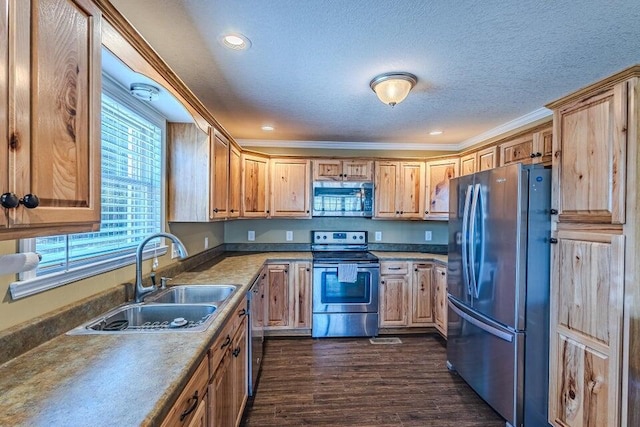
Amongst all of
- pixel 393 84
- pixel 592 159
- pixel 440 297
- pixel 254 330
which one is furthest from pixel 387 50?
pixel 440 297

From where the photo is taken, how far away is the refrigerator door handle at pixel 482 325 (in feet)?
6.60

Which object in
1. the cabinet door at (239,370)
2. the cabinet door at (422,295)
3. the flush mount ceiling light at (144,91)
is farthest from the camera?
the cabinet door at (422,295)

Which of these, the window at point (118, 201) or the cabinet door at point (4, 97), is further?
the window at point (118, 201)

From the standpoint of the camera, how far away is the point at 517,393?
6.45 ft

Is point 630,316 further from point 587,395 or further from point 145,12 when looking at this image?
point 145,12

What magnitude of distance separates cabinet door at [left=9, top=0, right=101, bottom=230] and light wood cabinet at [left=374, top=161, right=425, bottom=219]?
3.21m

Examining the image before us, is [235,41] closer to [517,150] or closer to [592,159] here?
[592,159]

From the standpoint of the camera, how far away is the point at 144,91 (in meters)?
1.66

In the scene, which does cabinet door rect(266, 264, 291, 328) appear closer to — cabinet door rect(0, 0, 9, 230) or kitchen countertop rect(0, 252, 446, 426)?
kitchen countertop rect(0, 252, 446, 426)

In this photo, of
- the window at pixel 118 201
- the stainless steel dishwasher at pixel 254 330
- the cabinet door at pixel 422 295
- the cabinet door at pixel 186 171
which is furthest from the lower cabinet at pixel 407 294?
the window at pixel 118 201

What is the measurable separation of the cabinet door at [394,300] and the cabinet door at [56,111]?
10.0 ft

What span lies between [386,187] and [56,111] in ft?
11.1

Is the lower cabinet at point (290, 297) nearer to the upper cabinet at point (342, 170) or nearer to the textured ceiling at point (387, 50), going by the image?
the upper cabinet at point (342, 170)

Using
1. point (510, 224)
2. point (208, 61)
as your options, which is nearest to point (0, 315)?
point (208, 61)
